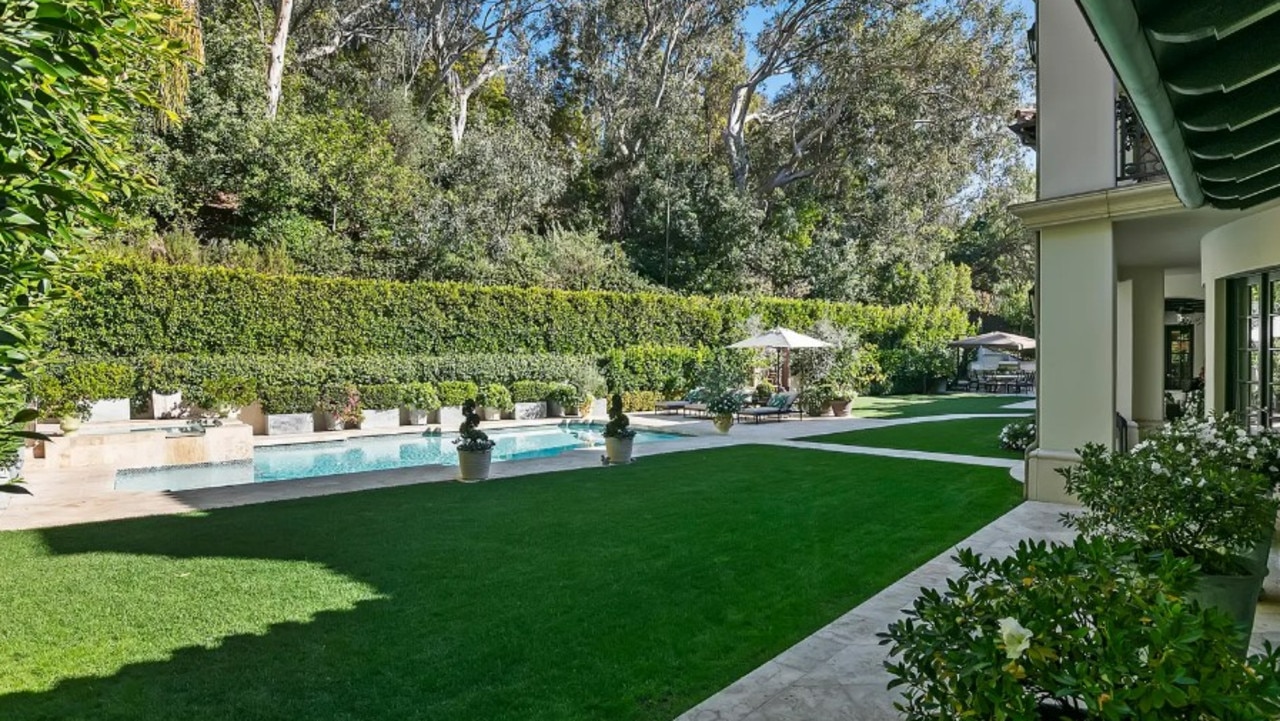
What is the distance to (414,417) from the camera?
18797mm

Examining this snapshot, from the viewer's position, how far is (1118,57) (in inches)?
73.7

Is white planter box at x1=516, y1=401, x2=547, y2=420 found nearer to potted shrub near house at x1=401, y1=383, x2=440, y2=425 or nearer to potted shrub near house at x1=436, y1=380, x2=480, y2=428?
potted shrub near house at x1=436, y1=380, x2=480, y2=428

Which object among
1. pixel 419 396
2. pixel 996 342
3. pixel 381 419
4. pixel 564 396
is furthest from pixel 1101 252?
pixel 996 342

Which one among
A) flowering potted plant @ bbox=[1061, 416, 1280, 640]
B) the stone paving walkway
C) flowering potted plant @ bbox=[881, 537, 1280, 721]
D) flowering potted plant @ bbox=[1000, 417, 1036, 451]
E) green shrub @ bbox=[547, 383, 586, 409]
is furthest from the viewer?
green shrub @ bbox=[547, 383, 586, 409]

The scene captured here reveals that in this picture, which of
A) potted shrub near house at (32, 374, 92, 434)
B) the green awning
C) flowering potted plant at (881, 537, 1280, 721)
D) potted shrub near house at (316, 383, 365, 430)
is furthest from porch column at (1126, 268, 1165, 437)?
potted shrub near house at (32, 374, 92, 434)

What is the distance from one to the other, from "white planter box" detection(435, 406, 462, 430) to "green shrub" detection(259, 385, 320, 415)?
10.1ft

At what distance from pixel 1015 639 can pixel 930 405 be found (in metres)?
24.1

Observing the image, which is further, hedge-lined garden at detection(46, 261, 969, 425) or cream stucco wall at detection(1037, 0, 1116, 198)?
hedge-lined garden at detection(46, 261, 969, 425)

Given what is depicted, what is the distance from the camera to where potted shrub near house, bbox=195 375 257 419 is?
51.9 ft

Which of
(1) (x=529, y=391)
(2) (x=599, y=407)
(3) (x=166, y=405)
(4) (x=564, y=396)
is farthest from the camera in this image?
(2) (x=599, y=407)

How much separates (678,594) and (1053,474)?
5630 millimetres

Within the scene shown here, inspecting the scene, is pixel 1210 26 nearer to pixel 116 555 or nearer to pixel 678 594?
pixel 678 594

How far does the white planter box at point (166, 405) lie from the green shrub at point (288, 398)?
161 cm

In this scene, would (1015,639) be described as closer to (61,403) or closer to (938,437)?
(938,437)
